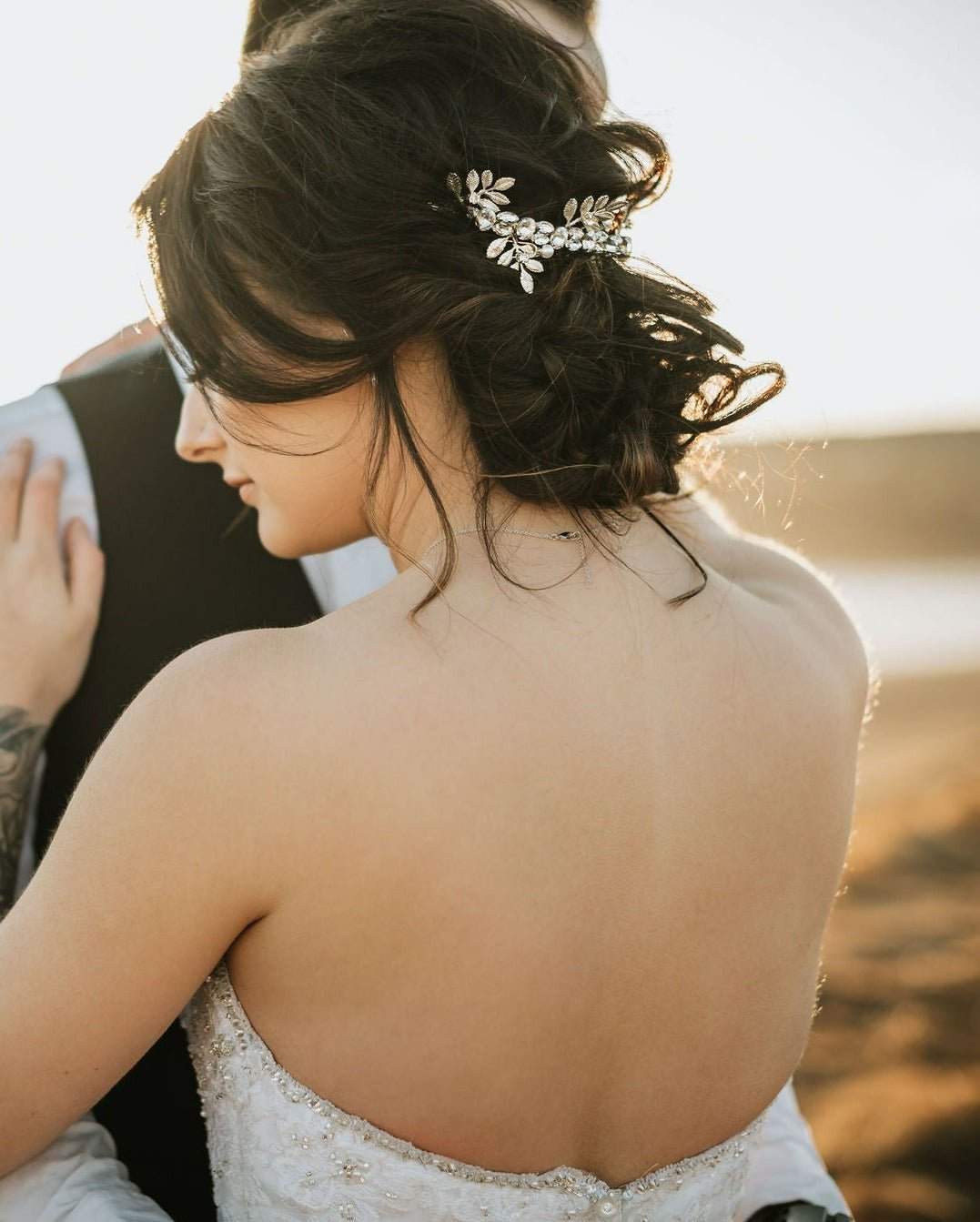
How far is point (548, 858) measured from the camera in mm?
1293

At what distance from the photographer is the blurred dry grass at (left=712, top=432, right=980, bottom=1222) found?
3541 mm

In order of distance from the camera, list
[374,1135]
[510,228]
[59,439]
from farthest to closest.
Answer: [59,439] → [510,228] → [374,1135]

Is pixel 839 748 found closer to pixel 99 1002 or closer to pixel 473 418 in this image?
pixel 473 418

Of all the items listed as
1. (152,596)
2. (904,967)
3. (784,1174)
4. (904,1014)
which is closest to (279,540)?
(152,596)

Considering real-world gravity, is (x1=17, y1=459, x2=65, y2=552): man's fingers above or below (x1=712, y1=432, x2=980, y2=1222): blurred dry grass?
above

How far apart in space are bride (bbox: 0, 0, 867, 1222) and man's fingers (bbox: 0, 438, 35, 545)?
462mm

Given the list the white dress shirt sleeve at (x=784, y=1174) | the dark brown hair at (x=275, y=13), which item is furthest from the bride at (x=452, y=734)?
the dark brown hair at (x=275, y=13)

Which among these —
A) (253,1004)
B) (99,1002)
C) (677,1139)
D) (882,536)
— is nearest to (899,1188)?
(677,1139)

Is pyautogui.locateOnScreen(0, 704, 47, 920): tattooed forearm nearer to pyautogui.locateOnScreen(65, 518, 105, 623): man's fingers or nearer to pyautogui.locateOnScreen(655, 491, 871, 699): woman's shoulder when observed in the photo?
A: pyautogui.locateOnScreen(65, 518, 105, 623): man's fingers

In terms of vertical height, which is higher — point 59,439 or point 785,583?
point 59,439

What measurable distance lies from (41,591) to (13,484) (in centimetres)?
21

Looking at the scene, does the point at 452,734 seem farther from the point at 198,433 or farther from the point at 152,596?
the point at 152,596

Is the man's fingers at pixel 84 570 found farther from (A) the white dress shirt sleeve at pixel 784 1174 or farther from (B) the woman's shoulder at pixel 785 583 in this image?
(A) the white dress shirt sleeve at pixel 784 1174

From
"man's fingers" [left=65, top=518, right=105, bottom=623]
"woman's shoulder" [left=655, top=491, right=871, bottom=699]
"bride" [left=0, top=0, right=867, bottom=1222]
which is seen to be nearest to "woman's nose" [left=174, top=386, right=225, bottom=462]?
"bride" [left=0, top=0, right=867, bottom=1222]
